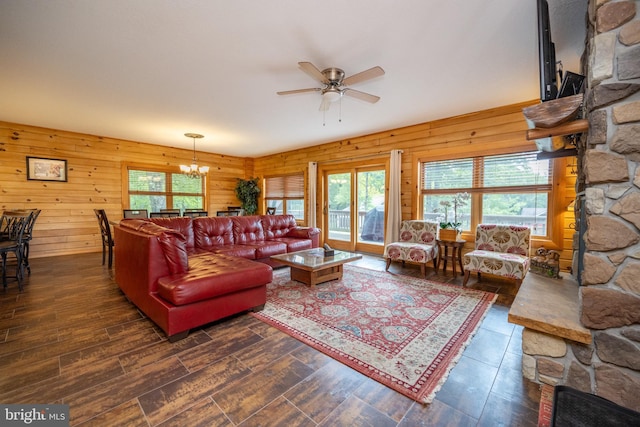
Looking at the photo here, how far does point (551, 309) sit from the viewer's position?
1763mm

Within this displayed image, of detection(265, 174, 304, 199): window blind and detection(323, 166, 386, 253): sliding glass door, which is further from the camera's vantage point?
detection(265, 174, 304, 199): window blind

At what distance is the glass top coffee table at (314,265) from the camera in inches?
130

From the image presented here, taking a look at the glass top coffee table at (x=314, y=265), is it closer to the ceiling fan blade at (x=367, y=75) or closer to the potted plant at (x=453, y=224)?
the potted plant at (x=453, y=224)

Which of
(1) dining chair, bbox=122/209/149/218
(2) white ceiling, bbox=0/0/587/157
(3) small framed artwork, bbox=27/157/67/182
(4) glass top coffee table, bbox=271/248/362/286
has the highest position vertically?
(2) white ceiling, bbox=0/0/587/157

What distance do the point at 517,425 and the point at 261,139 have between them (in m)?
5.84

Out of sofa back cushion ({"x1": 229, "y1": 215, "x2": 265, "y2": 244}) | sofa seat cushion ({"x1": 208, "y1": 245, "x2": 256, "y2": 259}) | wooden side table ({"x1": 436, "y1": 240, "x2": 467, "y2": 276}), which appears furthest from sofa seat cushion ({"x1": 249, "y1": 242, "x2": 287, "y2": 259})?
wooden side table ({"x1": 436, "y1": 240, "x2": 467, "y2": 276})

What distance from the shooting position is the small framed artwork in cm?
506

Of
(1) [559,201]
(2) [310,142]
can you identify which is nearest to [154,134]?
(2) [310,142]

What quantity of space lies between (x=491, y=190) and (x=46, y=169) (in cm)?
800

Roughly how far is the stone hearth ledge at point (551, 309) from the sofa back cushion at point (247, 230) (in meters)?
3.72

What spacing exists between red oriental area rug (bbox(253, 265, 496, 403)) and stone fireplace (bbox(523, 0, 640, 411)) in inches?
31.2

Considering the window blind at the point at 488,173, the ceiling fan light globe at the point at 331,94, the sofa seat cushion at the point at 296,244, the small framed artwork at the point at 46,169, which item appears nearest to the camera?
the ceiling fan light globe at the point at 331,94

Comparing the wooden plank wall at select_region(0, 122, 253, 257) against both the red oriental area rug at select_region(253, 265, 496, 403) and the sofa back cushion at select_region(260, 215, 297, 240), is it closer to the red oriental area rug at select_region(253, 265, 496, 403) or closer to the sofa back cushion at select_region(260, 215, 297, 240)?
the sofa back cushion at select_region(260, 215, 297, 240)

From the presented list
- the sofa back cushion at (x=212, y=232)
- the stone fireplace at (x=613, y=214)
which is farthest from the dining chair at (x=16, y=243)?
the stone fireplace at (x=613, y=214)
